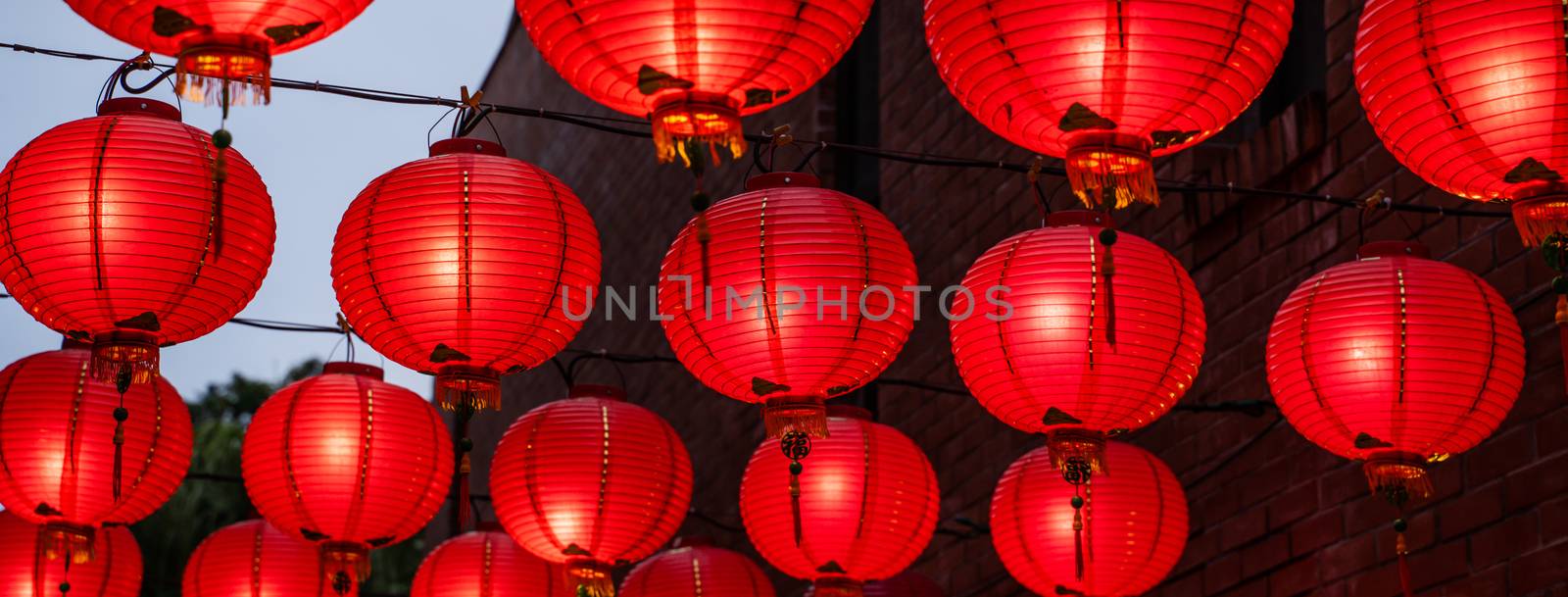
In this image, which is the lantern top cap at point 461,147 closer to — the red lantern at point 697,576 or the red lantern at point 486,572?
the red lantern at point 697,576

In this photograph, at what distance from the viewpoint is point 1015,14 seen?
3.34 m

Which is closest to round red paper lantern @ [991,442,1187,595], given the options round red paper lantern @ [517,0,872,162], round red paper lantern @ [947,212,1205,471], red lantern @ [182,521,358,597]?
round red paper lantern @ [947,212,1205,471]

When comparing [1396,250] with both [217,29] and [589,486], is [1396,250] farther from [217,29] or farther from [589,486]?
[217,29]

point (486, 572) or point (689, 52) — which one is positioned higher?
point (689, 52)

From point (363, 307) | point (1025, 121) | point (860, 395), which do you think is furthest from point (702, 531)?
point (1025, 121)

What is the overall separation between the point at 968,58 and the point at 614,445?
87.0 inches

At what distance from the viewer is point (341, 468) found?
17.3 ft

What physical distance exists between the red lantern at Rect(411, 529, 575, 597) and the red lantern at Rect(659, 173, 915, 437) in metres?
A: 2.18

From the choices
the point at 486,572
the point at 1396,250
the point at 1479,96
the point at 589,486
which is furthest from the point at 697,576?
the point at 1479,96

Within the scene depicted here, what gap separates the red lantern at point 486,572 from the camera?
6.22 m

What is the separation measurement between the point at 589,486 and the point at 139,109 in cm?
147

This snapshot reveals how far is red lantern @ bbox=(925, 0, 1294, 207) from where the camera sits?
130 inches

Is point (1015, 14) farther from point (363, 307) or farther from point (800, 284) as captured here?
point (363, 307)

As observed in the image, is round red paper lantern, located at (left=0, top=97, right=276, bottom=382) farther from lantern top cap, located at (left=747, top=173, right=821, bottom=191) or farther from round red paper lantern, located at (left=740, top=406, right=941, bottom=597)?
round red paper lantern, located at (left=740, top=406, right=941, bottom=597)
